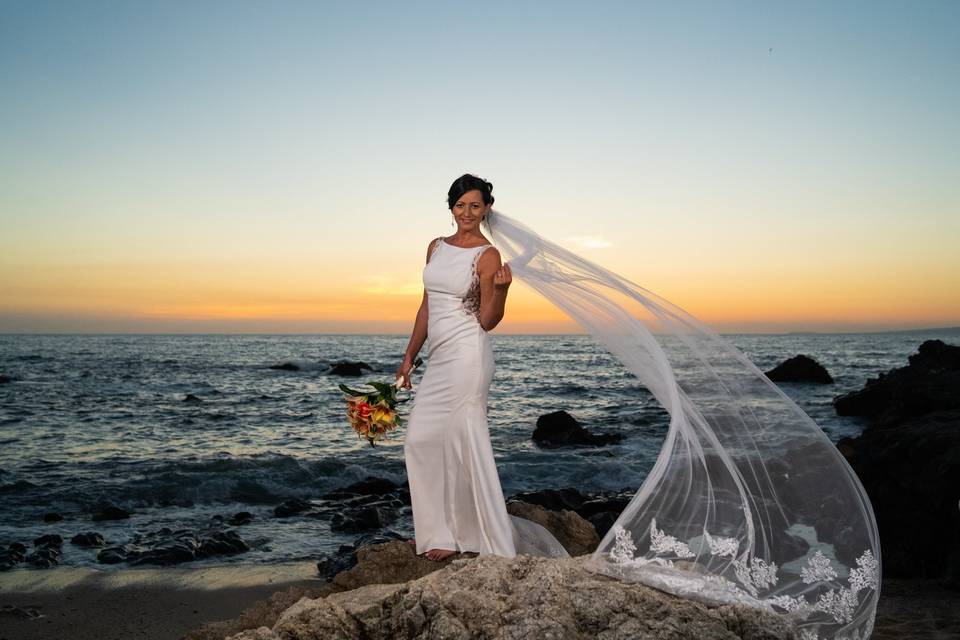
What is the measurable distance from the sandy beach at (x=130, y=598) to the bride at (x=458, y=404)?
7.12ft

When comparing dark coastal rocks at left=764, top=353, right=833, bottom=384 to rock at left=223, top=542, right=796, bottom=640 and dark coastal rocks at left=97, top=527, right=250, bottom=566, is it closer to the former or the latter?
dark coastal rocks at left=97, top=527, right=250, bottom=566

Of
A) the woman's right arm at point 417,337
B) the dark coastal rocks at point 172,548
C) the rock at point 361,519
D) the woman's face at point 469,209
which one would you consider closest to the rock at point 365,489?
the rock at point 361,519

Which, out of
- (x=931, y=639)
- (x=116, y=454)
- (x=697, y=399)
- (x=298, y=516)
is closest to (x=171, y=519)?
(x=298, y=516)

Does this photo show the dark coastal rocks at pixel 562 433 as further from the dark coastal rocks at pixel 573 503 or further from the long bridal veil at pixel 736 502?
the long bridal veil at pixel 736 502

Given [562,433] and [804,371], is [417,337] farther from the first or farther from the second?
[804,371]

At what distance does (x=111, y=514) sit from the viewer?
31.8 ft

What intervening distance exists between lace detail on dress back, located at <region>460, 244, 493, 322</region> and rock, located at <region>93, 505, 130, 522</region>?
22.8 feet

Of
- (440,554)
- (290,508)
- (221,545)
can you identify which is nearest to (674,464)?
(440,554)

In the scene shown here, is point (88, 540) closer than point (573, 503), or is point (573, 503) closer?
point (88, 540)

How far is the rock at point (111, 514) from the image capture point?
961 centimetres

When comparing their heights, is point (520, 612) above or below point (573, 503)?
above

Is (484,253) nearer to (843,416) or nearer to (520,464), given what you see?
(520,464)

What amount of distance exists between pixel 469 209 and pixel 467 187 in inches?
5.9

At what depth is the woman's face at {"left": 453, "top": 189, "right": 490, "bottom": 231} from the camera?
16.9ft
